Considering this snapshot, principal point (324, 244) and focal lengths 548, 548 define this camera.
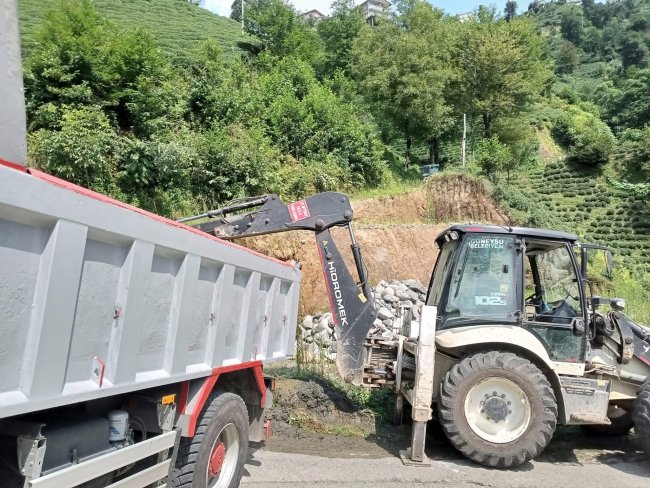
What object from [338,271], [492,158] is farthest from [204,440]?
[492,158]

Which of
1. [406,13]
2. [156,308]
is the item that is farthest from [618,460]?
[406,13]

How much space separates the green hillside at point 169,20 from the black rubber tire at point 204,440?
30463 mm

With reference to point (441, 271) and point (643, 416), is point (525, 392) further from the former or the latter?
point (441, 271)

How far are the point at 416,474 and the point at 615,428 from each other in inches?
136

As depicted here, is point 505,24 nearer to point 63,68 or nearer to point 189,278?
point 63,68

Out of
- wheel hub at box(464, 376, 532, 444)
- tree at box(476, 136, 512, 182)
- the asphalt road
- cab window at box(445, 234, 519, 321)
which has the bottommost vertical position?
the asphalt road

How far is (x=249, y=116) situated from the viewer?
68.2 feet

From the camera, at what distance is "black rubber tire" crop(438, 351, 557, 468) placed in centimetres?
618

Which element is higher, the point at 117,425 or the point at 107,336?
the point at 107,336

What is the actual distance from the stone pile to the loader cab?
4175mm

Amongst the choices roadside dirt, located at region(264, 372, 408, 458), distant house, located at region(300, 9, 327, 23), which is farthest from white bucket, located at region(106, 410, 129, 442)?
distant house, located at region(300, 9, 327, 23)

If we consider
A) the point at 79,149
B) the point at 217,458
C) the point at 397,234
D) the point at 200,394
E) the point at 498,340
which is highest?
the point at 79,149

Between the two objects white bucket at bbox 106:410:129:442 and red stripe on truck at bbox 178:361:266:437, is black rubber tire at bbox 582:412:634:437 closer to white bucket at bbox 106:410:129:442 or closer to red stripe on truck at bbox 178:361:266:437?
red stripe on truck at bbox 178:361:266:437

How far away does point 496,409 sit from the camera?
6316 millimetres
